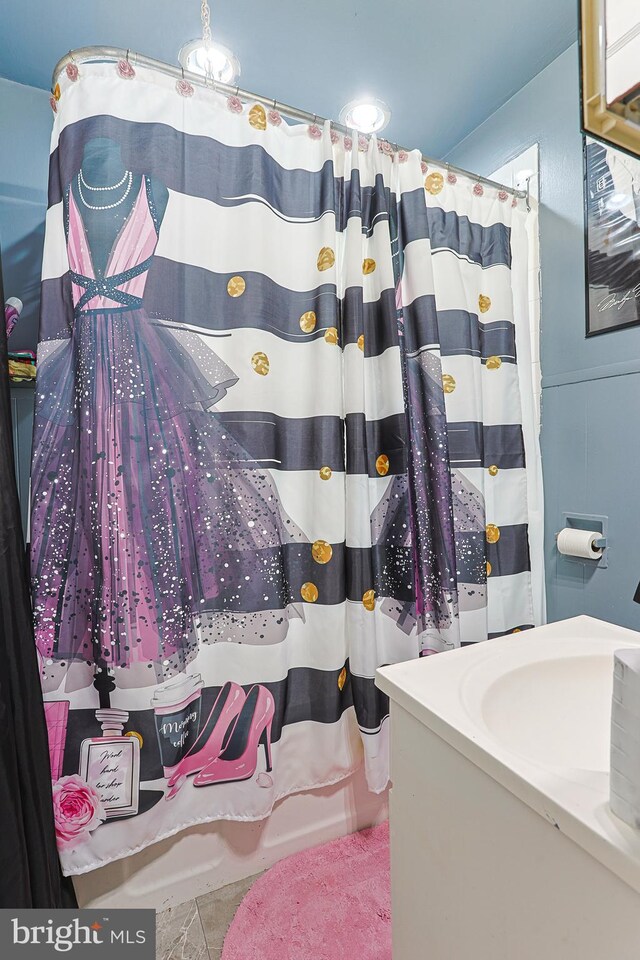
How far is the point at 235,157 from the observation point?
42.3 inches

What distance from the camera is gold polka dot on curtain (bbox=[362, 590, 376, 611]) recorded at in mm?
1155

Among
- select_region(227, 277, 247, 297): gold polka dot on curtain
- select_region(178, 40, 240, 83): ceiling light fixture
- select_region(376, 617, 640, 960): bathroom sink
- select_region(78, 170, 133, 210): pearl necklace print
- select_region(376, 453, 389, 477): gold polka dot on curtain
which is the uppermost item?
select_region(178, 40, 240, 83): ceiling light fixture

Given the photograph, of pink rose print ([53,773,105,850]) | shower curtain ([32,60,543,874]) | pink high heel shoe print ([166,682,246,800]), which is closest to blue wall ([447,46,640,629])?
shower curtain ([32,60,543,874])

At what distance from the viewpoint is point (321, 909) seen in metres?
1.10

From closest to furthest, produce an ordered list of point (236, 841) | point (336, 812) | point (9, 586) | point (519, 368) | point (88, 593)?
point (9, 586) → point (88, 593) → point (236, 841) → point (336, 812) → point (519, 368)

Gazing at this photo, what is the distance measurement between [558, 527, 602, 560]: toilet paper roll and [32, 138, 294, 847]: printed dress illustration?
999 mm

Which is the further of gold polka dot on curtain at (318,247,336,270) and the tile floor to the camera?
gold polka dot on curtain at (318,247,336,270)

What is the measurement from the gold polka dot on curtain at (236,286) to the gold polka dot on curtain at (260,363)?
0.15 meters

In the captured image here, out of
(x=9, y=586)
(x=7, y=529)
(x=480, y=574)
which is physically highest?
(x=7, y=529)

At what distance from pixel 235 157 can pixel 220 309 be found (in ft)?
1.25

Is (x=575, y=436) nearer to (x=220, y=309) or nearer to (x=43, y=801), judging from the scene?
(x=220, y=309)

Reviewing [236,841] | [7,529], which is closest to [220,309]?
[7,529]

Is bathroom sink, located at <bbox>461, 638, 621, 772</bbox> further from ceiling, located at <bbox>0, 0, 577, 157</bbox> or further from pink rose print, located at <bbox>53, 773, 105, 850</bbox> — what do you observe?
ceiling, located at <bbox>0, 0, 577, 157</bbox>

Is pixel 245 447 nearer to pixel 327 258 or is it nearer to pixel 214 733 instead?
pixel 327 258
